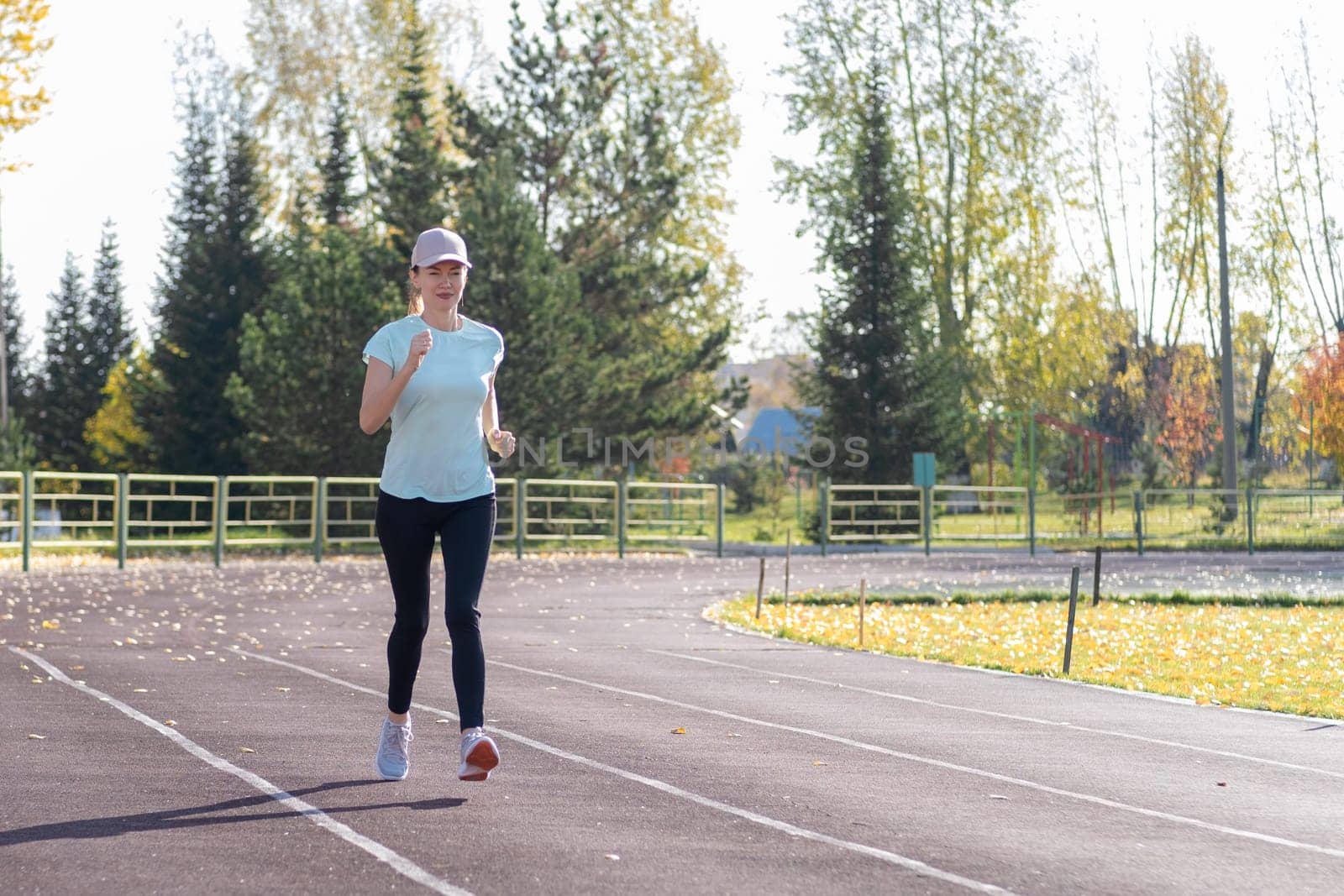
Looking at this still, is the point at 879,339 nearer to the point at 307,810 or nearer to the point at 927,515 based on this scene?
the point at 927,515

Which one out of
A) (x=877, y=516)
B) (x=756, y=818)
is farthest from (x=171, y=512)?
(x=756, y=818)

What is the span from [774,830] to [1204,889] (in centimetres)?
144

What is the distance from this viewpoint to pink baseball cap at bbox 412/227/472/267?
21.9 ft

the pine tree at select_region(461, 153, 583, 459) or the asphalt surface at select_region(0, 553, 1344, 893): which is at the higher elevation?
the pine tree at select_region(461, 153, 583, 459)

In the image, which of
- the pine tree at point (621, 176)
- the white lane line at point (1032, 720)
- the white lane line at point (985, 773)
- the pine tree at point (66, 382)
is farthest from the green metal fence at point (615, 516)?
the pine tree at point (66, 382)

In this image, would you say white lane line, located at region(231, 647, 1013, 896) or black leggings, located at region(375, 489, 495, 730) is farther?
black leggings, located at region(375, 489, 495, 730)

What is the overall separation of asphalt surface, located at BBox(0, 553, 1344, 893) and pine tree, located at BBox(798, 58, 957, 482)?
28884 millimetres

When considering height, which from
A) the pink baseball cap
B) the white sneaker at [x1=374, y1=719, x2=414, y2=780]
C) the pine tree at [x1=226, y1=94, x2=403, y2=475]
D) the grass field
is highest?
the pine tree at [x1=226, y1=94, x2=403, y2=475]

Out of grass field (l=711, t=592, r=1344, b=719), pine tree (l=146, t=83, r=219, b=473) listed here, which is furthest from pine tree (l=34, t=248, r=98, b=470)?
grass field (l=711, t=592, r=1344, b=719)

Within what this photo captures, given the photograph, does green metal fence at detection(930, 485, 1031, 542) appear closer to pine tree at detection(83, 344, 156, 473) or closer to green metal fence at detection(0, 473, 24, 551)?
green metal fence at detection(0, 473, 24, 551)

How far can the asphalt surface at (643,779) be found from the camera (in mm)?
5328

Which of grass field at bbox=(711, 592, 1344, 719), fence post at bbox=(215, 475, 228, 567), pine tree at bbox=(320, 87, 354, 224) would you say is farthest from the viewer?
pine tree at bbox=(320, 87, 354, 224)

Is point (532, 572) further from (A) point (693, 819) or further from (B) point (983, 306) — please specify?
(B) point (983, 306)

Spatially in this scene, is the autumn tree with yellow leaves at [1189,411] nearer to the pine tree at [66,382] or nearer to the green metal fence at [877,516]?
the green metal fence at [877,516]
